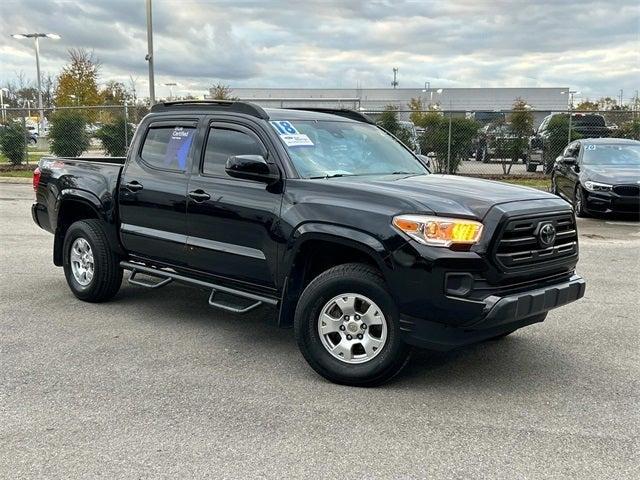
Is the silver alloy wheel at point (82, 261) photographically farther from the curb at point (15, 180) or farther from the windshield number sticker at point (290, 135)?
the curb at point (15, 180)

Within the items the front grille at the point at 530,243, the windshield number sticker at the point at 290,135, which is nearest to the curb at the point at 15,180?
the windshield number sticker at the point at 290,135

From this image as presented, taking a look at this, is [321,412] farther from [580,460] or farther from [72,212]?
[72,212]

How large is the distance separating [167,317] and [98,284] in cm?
82

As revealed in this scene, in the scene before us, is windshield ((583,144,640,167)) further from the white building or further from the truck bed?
the white building

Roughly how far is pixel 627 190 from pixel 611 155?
1501 mm

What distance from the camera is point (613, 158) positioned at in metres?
13.4

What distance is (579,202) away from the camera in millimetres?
12883

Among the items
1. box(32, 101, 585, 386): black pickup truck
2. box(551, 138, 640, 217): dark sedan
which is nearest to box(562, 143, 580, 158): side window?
box(551, 138, 640, 217): dark sedan

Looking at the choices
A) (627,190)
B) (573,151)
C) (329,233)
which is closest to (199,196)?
(329,233)

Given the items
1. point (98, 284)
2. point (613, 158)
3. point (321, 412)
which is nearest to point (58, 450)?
point (321, 412)

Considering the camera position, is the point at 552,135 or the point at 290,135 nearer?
the point at 290,135

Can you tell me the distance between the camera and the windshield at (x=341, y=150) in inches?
198

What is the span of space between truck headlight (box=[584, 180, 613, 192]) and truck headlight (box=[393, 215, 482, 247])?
9.45 metres

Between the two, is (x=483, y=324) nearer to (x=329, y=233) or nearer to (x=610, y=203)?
(x=329, y=233)
